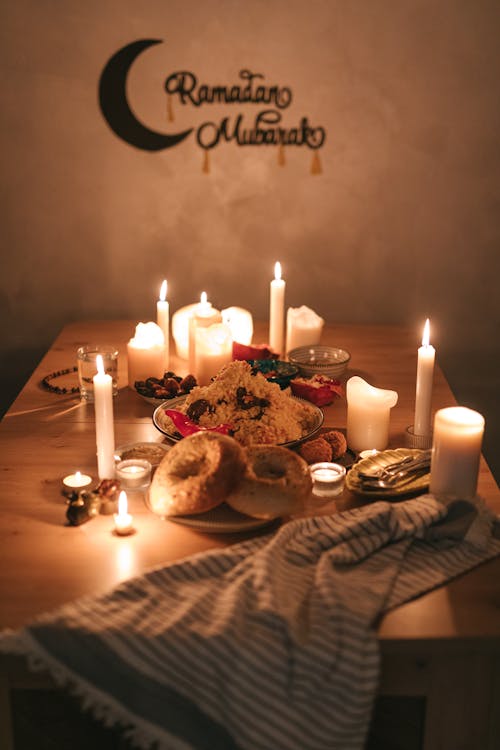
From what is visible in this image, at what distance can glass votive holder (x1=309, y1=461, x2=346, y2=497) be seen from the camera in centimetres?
146

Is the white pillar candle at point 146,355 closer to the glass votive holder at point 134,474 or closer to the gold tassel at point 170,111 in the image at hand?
the glass votive holder at point 134,474

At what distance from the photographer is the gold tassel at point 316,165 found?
8.45 feet

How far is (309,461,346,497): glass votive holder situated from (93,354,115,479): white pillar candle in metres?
0.36

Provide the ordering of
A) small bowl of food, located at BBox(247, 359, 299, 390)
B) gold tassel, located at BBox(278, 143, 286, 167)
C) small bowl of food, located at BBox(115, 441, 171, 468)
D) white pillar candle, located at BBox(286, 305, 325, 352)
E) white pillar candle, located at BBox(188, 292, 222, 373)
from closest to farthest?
small bowl of food, located at BBox(115, 441, 171, 468) → small bowl of food, located at BBox(247, 359, 299, 390) → white pillar candle, located at BBox(188, 292, 222, 373) → white pillar candle, located at BBox(286, 305, 325, 352) → gold tassel, located at BBox(278, 143, 286, 167)

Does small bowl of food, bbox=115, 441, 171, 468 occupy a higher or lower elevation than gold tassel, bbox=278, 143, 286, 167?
lower

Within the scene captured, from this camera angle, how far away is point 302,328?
7.13ft

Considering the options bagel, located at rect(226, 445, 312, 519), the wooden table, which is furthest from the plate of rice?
bagel, located at rect(226, 445, 312, 519)

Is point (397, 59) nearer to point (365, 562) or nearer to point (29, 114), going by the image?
point (29, 114)

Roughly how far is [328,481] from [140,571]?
38 cm

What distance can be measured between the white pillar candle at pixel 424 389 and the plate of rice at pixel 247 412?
19cm

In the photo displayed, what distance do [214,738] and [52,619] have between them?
25 cm

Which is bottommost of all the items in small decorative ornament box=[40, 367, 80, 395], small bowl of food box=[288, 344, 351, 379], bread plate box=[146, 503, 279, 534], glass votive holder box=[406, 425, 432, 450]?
bread plate box=[146, 503, 279, 534]

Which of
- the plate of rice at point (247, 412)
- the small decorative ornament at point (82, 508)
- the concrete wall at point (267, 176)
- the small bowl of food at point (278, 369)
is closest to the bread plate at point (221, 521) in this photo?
the small decorative ornament at point (82, 508)

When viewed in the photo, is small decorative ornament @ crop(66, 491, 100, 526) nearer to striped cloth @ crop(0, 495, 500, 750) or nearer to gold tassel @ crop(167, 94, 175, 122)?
striped cloth @ crop(0, 495, 500, 750)
